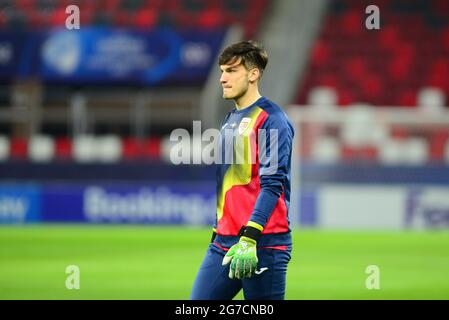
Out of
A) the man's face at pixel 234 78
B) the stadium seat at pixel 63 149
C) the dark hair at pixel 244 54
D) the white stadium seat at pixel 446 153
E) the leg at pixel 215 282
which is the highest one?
the stadium seat at pixel 63 149

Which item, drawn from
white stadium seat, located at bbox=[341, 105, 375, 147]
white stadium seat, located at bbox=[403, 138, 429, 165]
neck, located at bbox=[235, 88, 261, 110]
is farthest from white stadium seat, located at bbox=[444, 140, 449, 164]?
neck, located at bbox=[235, 88, 261, 110]

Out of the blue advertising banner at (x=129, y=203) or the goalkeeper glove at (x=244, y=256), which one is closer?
the goalkeeper glove at (x=244, y=256)

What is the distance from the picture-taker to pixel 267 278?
5652 millimetres

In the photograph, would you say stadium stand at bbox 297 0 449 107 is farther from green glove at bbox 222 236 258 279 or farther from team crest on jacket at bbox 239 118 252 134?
green glove at bbox 222 236 258 279

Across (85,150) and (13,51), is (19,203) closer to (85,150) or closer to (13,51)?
(85,150)

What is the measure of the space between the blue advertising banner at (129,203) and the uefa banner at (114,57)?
8.48ft

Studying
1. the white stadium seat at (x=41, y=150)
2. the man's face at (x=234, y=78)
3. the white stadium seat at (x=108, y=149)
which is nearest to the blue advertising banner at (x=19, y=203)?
the white stadium seat at (x=41, y=150)

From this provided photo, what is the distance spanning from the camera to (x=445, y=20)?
2697 centimetres

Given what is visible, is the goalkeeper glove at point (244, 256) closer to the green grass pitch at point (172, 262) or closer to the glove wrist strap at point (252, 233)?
the glove wrist strap at point (252, 233)

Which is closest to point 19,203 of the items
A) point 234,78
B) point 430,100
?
point 430,100

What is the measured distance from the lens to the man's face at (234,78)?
5715 millimetres

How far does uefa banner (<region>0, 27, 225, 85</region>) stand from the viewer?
2112 centimetres

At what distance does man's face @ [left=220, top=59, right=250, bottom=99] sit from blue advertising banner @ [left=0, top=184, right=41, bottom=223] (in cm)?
1446
